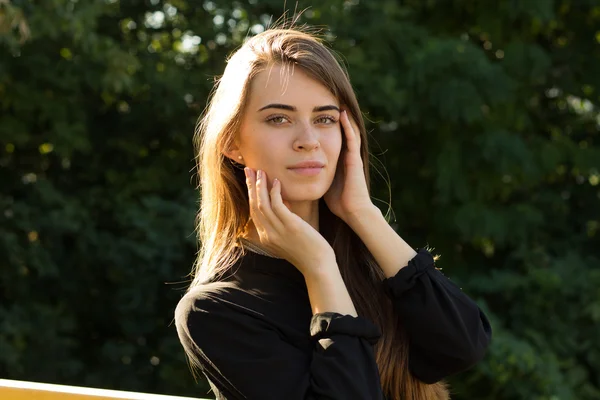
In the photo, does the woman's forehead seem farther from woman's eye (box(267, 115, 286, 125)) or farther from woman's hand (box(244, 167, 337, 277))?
woman's hand (box(244, 167, 337, 277))

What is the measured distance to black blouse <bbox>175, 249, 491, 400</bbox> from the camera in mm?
1618

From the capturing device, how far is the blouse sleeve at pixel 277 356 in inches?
63.2

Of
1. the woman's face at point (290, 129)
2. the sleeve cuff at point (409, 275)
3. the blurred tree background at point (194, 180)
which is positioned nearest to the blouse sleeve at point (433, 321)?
the sleeve cuff at point (409, 275)

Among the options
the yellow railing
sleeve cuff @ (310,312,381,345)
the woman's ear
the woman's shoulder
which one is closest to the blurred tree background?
the yellow railing

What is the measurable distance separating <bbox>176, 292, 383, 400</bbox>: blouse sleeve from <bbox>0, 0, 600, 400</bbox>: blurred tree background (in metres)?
4.40

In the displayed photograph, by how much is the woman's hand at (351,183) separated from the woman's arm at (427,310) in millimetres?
47

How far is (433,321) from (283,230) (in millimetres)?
326

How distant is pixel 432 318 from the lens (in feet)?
5.73

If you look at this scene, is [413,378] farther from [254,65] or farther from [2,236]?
[2,236]

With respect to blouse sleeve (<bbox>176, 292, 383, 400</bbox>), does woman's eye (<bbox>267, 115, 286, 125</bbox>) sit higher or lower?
higher

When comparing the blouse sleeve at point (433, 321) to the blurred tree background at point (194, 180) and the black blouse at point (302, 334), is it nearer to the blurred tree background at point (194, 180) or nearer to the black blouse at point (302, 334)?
the black blouse at point (302, 334)

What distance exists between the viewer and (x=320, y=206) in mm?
1960

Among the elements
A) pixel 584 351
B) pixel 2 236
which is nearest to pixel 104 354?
pixel 2 236

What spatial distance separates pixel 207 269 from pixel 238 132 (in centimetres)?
28
